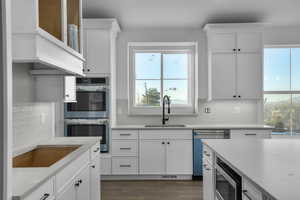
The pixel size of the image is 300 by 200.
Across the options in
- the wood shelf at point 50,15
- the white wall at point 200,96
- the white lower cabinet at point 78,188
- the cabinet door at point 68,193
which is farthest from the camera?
the white wall at point 200,96

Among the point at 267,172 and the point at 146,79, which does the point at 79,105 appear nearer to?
the point at 146,79

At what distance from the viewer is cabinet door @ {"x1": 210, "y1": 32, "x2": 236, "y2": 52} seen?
14.4 ft

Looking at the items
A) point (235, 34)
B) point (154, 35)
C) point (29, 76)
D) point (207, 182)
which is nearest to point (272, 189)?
point (207, 182)

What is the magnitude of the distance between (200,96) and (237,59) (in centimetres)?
91

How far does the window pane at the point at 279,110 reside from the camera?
485cm

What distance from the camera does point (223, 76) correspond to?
4.42m

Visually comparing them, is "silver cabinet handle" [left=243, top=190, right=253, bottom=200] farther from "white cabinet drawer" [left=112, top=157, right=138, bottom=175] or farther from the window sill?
the window sill

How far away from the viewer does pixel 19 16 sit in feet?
5.21

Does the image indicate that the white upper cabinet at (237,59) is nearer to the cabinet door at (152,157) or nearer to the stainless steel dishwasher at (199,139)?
the stainless steel dishwasher at (199,139)

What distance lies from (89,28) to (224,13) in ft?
7.03

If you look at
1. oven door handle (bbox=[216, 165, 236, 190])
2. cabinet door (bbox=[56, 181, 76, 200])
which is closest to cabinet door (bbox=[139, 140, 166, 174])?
oven door handle (bbox=[216, 165, 236, 190])

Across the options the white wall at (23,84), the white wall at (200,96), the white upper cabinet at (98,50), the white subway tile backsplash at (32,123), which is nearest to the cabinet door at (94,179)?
the white subway tile backsplash at (32,123)

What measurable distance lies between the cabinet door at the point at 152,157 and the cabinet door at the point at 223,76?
130 cm

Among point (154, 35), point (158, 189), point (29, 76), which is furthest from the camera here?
point (154, 35)
